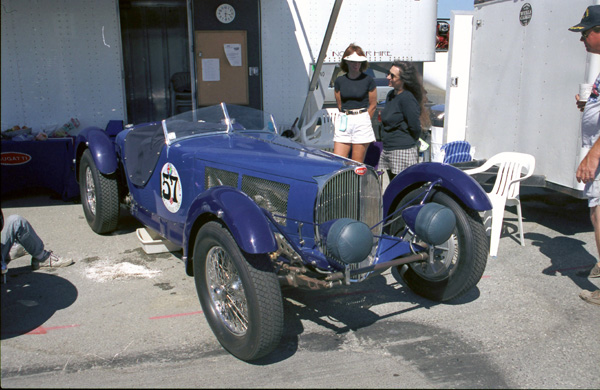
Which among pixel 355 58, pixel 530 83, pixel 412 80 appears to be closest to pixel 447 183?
pixel 412 80

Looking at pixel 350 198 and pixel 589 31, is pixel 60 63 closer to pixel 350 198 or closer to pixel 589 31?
pixel 350 198

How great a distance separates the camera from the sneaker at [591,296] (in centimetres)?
402

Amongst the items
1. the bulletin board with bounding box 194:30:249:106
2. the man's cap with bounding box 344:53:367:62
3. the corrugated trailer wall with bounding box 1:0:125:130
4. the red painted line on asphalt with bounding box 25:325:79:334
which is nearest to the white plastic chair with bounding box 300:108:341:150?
the bulletin board with bounding box 194:30:249:106

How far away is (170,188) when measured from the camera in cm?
435

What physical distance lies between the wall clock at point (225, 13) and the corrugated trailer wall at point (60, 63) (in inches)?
58.1

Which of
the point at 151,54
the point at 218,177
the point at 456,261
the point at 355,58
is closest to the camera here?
the point at 456,261

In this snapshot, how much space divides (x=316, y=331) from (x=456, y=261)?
108cm

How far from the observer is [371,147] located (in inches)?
247

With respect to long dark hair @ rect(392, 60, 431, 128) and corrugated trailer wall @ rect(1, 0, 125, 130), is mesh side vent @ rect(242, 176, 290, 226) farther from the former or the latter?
corrugated trailer wall @ rect(1, 0, 125, 130)

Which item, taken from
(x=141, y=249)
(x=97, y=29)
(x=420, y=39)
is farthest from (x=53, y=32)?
→ (x=420, y=39)

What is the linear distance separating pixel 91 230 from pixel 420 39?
20.0 feet

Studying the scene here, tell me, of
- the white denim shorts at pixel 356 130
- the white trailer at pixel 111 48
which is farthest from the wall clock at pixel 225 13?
the white denim shorts at pixel 356 130

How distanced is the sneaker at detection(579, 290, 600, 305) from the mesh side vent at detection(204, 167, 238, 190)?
8.83 feet

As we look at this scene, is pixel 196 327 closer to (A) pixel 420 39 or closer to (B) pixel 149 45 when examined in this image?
(A) pixel 420 39
